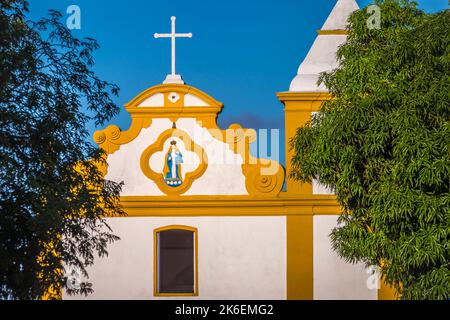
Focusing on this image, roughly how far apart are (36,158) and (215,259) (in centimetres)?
802

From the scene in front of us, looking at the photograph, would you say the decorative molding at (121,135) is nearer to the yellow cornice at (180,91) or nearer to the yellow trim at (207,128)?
the yellow trim at (207,128)

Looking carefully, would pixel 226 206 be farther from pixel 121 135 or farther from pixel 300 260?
pixel 121 135

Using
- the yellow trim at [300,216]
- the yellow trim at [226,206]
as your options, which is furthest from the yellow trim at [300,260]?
the yellow trim at [226,206]

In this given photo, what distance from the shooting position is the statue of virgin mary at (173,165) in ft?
77.0

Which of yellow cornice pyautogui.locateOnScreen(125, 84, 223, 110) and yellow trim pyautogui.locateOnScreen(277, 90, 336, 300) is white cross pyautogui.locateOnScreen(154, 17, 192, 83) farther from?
yellow trim pyautogui.locateOnScreen(277, 90, 336, 300)

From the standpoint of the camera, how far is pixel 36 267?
16047mm

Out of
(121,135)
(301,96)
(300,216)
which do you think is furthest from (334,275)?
(121,135)

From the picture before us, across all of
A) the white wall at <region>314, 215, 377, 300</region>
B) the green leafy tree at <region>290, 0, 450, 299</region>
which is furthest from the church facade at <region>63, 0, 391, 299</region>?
the green leafy tree at <region>290, 0, 450, 299</region>

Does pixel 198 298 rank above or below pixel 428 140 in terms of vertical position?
below

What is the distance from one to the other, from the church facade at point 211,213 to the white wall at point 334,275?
2 cm

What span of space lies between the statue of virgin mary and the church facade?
22mm

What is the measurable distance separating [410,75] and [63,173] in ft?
19.7

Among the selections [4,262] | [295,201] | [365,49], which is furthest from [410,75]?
[4,262]

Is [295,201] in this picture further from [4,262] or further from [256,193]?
[4,262]
